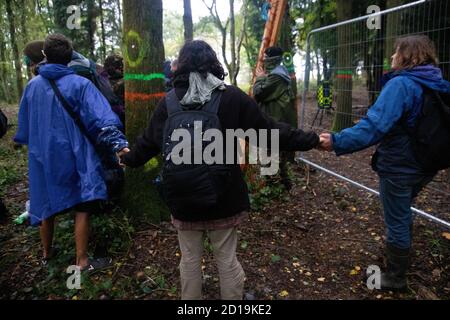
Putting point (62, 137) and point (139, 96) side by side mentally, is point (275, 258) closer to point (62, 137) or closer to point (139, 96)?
point (139, 96)

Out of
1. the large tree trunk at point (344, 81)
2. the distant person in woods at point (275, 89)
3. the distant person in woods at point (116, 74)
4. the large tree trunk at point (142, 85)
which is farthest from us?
the large tree trunk at point (344, 81)

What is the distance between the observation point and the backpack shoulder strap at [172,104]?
2.31 m

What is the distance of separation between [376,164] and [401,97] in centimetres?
63

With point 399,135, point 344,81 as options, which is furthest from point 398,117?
point 344,81

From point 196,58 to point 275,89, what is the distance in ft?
9.85

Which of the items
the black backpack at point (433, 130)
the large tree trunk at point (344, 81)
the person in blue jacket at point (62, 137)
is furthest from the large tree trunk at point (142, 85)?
the large tree trunk at point (344, 81)

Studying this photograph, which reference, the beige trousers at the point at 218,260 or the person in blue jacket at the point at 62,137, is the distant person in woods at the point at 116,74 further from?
the beige trousers at the point at 218,260

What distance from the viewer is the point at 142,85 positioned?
3.86 metres

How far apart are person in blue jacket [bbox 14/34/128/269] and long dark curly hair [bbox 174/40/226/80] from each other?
96cm

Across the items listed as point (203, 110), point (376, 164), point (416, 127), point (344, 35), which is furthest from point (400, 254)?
point (344, 35)

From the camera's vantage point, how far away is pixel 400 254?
310 centimetres

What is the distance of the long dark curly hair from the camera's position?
232 centimetres

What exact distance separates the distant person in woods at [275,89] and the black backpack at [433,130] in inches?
98.2

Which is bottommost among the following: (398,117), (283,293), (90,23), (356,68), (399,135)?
(283,293)
